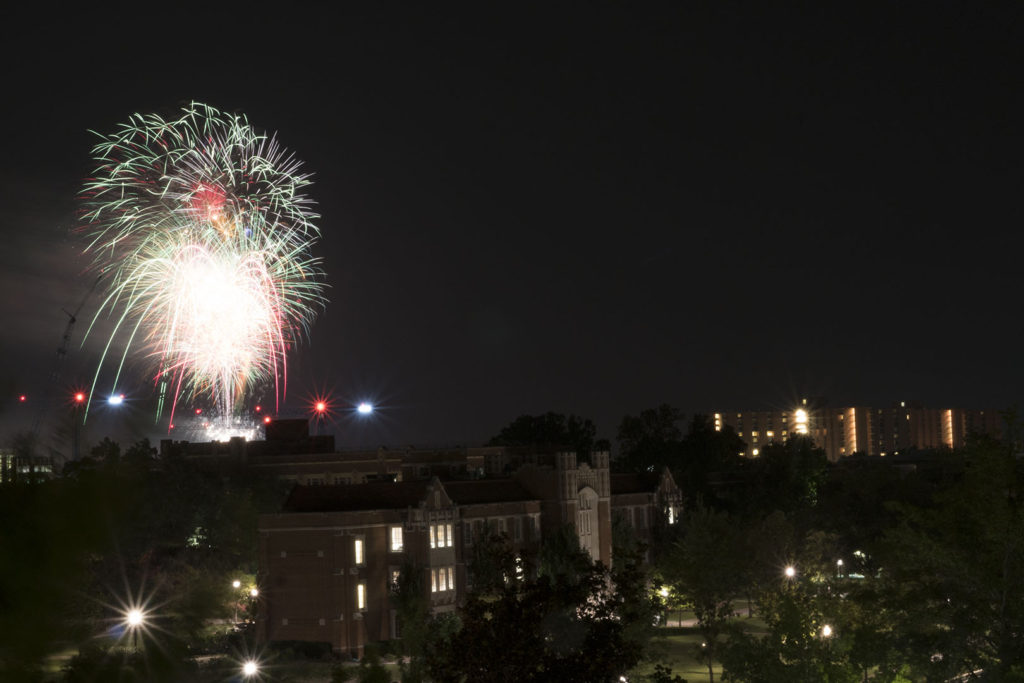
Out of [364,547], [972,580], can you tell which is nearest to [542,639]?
[972,580]

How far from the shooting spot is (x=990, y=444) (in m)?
42.1

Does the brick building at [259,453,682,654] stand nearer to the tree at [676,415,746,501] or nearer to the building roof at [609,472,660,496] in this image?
the building roof at [609,472,660,496]

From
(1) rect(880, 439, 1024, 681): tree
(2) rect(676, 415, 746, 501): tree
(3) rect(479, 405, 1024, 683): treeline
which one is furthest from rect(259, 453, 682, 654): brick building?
(2) rect(676, 415, 746, 501): tree

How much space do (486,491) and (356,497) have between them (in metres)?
12.5

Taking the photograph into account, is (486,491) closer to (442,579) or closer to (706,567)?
(442,579)

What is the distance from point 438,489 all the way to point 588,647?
50.9 meters

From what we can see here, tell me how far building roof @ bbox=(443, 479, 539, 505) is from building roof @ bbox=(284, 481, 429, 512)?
3.78m

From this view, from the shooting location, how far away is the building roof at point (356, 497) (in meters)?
72.3

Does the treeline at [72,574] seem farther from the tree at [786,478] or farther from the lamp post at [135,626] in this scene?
the tree at [786,478]

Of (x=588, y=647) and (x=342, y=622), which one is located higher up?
(x=588, y=647)

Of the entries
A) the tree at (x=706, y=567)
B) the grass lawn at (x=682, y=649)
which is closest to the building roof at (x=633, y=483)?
the grass lawn at (x=682, y=649)

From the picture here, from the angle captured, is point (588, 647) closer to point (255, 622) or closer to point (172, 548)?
point (255, 622)

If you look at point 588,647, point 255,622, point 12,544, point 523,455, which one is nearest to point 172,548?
point 255,622

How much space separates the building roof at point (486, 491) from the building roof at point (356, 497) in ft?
12.4
